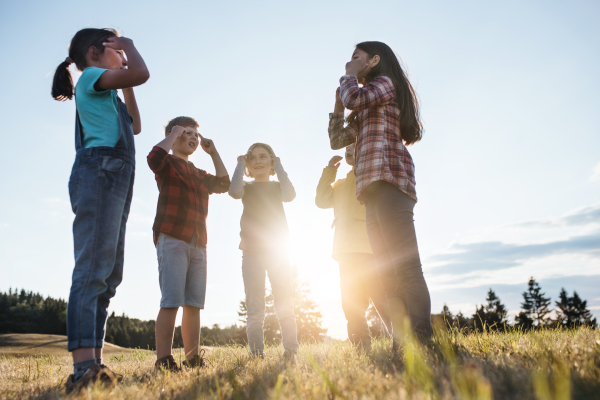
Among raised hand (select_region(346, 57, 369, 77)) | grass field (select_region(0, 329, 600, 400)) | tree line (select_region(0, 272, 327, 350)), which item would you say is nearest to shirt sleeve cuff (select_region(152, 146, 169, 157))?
raised hand (select_region(346, 57, 369, 77))

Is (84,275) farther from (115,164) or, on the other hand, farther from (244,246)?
(244,246)

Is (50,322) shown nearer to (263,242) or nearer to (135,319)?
(135,319)

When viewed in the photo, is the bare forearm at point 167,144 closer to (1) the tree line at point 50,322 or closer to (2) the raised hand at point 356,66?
(2) the raised hand at point 356,66

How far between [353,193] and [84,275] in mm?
3319

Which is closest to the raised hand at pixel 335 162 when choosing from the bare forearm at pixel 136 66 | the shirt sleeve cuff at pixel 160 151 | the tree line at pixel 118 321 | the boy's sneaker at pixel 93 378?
the shirt sleeve cuff at pixel 160 151

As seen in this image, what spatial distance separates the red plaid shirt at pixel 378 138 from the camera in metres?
2.93

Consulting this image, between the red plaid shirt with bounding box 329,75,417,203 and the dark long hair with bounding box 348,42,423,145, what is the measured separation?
0.32 ft

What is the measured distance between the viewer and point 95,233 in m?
A: 2.38

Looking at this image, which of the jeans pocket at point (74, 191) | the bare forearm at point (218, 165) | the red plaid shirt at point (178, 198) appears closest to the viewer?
the jeans pocket at point (74, 191)

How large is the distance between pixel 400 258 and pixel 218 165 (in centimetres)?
269

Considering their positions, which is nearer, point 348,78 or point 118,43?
point 118,43

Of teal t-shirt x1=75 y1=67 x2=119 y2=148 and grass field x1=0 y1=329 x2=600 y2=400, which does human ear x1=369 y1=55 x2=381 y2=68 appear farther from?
grass field x1=0 y1=329 x2=600 y2=400

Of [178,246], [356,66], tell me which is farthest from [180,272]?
[356,66]

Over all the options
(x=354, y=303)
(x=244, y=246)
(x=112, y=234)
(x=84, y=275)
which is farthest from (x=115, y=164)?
(x=354, y=303)
